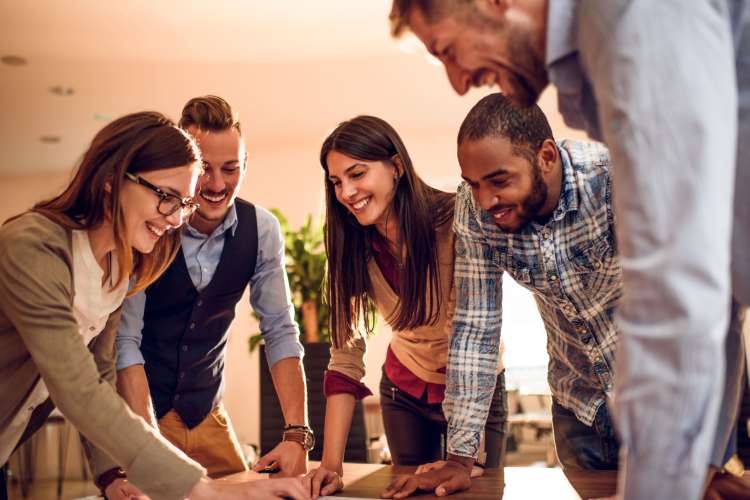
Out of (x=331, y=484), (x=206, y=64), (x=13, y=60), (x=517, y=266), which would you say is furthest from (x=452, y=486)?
(x=13, y=60)

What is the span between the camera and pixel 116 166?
4.68 feet

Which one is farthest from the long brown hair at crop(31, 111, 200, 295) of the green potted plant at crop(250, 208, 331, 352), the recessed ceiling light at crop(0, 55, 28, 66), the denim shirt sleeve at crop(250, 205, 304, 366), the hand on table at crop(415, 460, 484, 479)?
the recessed ceiling light at crop(0, 55, 28, 66)

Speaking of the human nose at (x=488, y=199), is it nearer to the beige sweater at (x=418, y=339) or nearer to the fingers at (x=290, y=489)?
the beige sweater at (x=418, y=339)

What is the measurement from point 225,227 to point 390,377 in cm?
61

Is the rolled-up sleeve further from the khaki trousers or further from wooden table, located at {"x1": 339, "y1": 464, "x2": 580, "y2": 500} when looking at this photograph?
the khaki trousers

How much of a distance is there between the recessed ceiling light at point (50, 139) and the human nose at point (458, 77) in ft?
23.1

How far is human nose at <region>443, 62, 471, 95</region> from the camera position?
0.87 metres

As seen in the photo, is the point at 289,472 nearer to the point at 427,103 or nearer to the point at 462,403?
the point at 462,403

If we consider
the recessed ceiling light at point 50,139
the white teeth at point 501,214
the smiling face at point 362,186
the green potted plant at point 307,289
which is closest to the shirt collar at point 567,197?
the white teeth at point 501,214

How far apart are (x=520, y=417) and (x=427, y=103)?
2885 millimetres

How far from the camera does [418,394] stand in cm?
199

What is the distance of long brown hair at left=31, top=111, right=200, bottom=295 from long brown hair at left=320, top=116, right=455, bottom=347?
546 millimetres

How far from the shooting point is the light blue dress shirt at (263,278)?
199cm

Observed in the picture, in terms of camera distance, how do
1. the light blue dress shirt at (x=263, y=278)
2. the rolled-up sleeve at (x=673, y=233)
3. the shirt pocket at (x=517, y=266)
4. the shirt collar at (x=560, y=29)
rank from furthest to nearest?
the light blue dress shirt at (x=263, y=278) < the shirt pocket at (x=517, y=266) < the shirt collar at (x=560, y=29) < the rolled-up sleeve at (x=673, y=233)
